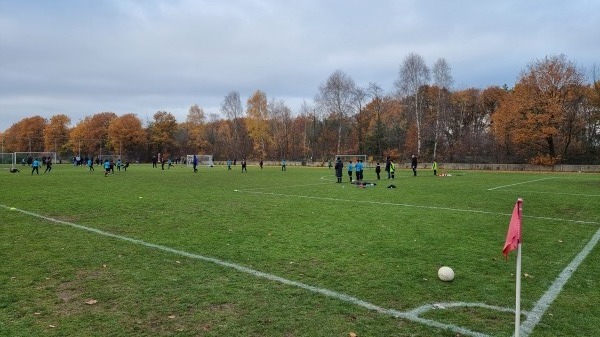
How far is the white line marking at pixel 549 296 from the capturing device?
15.4ft

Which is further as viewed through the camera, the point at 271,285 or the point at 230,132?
the point at 230,132

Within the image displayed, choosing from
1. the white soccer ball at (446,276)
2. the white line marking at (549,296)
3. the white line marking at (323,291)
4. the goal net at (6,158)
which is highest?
the goal net at (6,158)

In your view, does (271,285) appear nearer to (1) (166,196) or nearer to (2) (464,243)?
(2) (464,243)

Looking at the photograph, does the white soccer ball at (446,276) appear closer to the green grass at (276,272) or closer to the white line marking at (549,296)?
the green grass at (276,272)

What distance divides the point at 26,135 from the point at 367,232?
452ft

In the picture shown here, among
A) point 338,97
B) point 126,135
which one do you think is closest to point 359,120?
point 338,97

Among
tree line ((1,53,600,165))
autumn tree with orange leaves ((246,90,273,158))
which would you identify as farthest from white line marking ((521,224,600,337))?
autumn tree with orange leaves ((246,90,273,158))

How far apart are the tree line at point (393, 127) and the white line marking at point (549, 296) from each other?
25.8 m

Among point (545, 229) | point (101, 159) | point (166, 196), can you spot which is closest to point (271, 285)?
point (545, 229)

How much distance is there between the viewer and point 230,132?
102062mm

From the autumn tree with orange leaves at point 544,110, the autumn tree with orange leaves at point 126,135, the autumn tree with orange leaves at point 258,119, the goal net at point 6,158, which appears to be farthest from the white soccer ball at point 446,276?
the autumn tree with orange leaves at point 126,135

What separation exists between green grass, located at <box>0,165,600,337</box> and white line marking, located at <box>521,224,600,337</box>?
0.27ft

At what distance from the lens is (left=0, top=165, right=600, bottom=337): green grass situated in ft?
15.4

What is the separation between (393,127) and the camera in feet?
244
